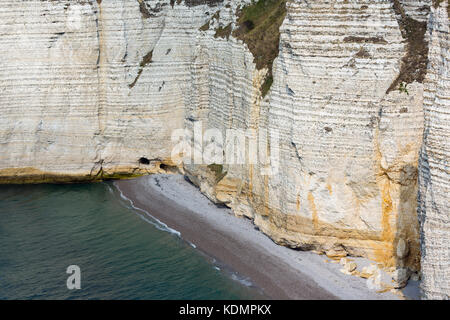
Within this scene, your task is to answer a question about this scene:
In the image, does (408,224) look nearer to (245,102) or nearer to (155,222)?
(245,102)

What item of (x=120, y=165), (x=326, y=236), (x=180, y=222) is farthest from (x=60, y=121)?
(x=326, y=236)

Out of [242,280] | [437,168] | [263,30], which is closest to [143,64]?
[263,30]

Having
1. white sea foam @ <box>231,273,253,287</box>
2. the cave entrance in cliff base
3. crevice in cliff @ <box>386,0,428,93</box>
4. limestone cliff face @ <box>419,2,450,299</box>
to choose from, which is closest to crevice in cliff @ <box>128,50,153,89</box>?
the cave entrance in cliff base

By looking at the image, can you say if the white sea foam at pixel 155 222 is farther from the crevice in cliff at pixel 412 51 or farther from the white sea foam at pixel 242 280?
the crevice in cliff at pixel 412 51

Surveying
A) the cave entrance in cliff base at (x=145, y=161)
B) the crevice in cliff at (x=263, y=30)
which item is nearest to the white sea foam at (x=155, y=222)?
the cave entrance in cliff base at (x=145, y=161)

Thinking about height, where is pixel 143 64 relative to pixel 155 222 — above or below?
above

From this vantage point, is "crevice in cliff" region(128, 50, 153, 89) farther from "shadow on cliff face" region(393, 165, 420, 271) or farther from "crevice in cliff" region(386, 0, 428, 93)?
"shadow on cliff face" region(393, 165, 420, 271)

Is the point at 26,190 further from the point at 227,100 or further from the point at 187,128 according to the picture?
the point at 227,100
